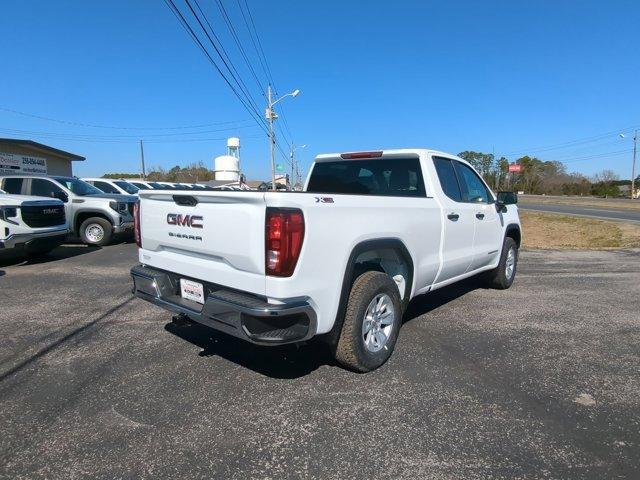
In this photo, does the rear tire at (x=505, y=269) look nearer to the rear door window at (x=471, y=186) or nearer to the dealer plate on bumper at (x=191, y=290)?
the rear door window at (x=471, y=186)

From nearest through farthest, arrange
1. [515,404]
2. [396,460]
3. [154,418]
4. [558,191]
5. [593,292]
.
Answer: [396,460], [154,418], [515,404], [593,292], [558,191]

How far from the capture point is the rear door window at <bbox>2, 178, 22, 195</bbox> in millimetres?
10423

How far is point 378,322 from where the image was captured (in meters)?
3.76

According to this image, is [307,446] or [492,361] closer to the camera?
[307,446]

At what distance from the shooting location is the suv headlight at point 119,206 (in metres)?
11.2

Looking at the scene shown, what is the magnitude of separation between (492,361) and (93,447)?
319 cm

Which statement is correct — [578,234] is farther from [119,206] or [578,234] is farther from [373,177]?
[119,206]

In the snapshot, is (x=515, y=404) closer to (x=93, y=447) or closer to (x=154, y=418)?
(x=154, y=418)

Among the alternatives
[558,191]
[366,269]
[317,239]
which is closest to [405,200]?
[366,269]

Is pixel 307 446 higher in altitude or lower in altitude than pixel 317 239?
lower

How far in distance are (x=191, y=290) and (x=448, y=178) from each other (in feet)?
10.3

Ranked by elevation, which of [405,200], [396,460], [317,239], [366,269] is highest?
[405,200]

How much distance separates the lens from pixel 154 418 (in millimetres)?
2971

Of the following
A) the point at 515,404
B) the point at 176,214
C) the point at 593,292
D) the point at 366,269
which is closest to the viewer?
the point at 515,404
